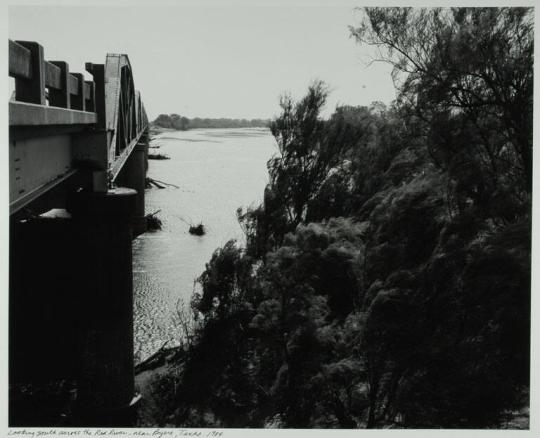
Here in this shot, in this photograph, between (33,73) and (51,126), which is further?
(51,126)

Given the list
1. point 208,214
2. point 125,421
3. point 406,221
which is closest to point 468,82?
point 406,221

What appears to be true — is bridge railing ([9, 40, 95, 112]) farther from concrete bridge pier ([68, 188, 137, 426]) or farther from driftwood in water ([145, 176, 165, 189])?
driftwood in water ([145, 176, 165, 189])

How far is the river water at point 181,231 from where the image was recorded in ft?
53.2

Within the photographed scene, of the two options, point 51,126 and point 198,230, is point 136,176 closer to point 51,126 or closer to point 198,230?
point 198,230

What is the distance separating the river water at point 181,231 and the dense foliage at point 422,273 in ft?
14.1

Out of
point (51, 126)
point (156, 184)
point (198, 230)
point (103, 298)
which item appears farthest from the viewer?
point (156, 184)

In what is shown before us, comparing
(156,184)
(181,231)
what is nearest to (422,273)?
(181,231)

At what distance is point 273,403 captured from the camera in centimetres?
1047

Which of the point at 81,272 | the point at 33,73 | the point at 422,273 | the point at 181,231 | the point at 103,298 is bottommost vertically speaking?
the point at 181,231

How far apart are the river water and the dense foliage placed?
4.31 meters

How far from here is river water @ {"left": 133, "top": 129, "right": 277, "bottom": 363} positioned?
16.2 m

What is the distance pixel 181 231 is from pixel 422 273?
20.1 m

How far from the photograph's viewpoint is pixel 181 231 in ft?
88.3

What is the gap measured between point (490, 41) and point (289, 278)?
4.97 metres
